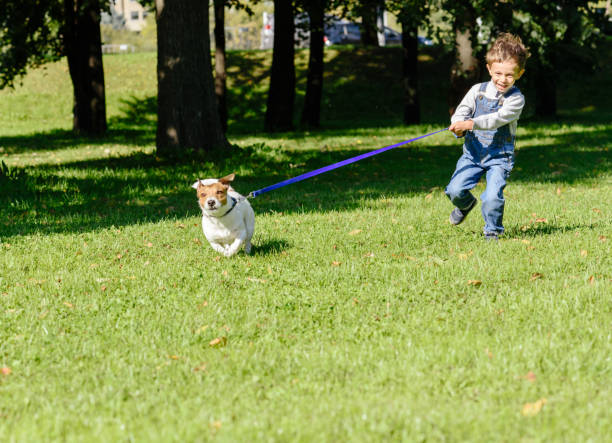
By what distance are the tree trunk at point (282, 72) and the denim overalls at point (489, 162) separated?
15.0 meters

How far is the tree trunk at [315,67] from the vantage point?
22973 mm

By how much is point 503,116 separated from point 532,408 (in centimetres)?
361

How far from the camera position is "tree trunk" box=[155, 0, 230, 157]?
42.9ft

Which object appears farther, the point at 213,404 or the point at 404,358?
the point at 404,358

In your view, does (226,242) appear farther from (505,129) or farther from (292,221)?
(505,129)

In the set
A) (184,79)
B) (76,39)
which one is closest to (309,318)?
(184,79)

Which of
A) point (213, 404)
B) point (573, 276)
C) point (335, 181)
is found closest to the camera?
point (213, 404)

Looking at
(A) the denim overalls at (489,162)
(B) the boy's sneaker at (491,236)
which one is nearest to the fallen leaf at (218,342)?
(A) the denim overalls at (489,162)

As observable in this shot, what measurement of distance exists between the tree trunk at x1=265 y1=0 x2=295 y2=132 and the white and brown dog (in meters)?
15.5

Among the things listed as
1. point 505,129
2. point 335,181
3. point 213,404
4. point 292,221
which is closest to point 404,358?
point 213,404

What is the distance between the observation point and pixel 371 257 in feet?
20.5

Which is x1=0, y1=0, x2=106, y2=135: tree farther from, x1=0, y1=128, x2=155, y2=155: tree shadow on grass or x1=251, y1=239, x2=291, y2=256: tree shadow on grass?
x1=251, y1=239, x2=291, y2=256: tree shadow on grass

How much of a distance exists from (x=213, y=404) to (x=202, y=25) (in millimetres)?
11238

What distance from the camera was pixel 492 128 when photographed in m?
6.24
